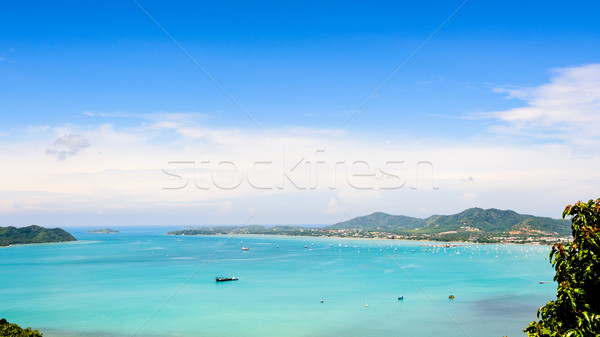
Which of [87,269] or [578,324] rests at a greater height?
[578,324]

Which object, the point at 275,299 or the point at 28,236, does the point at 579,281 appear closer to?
the point at 275,299

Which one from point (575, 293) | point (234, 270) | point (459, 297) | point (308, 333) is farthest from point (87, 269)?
point (575, 293)

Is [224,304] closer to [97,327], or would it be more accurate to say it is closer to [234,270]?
[97,327]

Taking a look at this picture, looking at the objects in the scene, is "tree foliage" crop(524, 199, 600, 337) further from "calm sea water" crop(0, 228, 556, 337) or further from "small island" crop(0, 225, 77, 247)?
"small island" crop(0, 225, 77, 247)

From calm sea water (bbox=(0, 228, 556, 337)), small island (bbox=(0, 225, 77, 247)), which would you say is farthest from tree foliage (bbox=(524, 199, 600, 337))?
small island (bbox=(0, 225, 77, 247))

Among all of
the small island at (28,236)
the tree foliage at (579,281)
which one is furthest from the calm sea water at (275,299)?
the small island at (28,236)

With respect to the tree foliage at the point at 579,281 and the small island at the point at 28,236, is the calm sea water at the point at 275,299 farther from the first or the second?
the small island at the point at 28,236

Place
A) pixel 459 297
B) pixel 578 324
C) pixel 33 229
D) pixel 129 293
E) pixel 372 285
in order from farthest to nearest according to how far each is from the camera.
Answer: pixel 33 229 → pixel 372 285 → pixel 129 293 → pixel 459 297 → pixel 578 324
